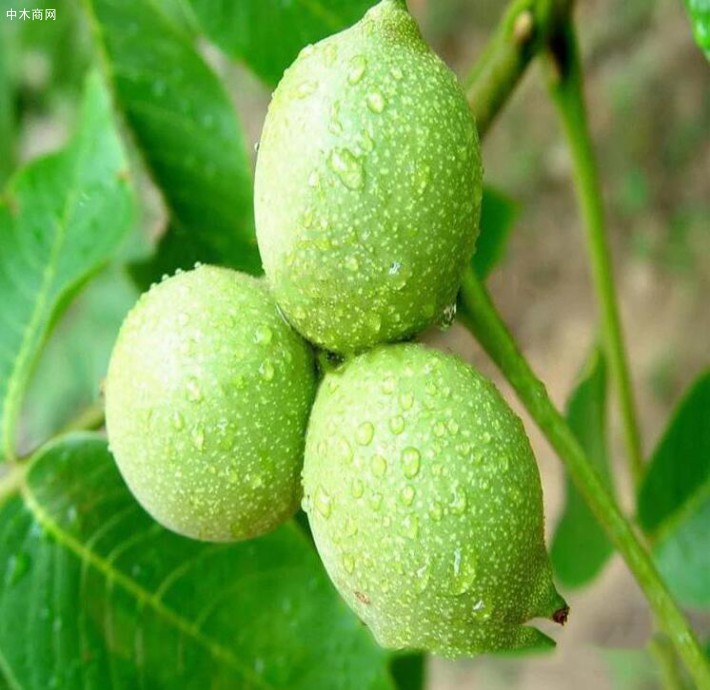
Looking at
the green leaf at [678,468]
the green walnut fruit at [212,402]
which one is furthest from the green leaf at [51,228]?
the green leaf at [678,468]

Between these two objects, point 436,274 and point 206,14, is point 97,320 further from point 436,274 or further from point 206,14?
point 436,274

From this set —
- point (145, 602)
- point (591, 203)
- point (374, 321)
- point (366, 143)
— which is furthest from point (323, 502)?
point (591, 203)

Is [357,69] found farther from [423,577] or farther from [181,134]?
[181,134]

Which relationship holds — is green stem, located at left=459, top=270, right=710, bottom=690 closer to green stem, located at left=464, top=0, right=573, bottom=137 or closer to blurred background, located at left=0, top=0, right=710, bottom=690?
green stem, located at left=464, top=0, right=573, bottom=137

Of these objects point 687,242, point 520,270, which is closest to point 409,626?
point 687,242

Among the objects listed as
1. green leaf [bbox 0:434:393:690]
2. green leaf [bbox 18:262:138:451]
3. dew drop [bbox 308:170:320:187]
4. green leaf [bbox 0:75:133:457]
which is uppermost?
dew drop [bbox 308:170:320:187]

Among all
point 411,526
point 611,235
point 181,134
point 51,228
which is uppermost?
point 411,526

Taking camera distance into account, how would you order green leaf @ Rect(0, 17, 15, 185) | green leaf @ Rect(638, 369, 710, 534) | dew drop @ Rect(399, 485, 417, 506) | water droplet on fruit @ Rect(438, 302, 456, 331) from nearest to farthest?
dew drop @ Rect(399, 485, 417, 506) → water droplet on fruit @ Rect(438, 302, 456, 331) → green leaf @ Rect(638, 369, 710, 534) → green leaf @ Rect(0, 17, 15, 185)

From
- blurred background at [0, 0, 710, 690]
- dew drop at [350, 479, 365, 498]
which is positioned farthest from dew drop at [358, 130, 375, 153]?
blurred background at [0, 0, 710, 690]
